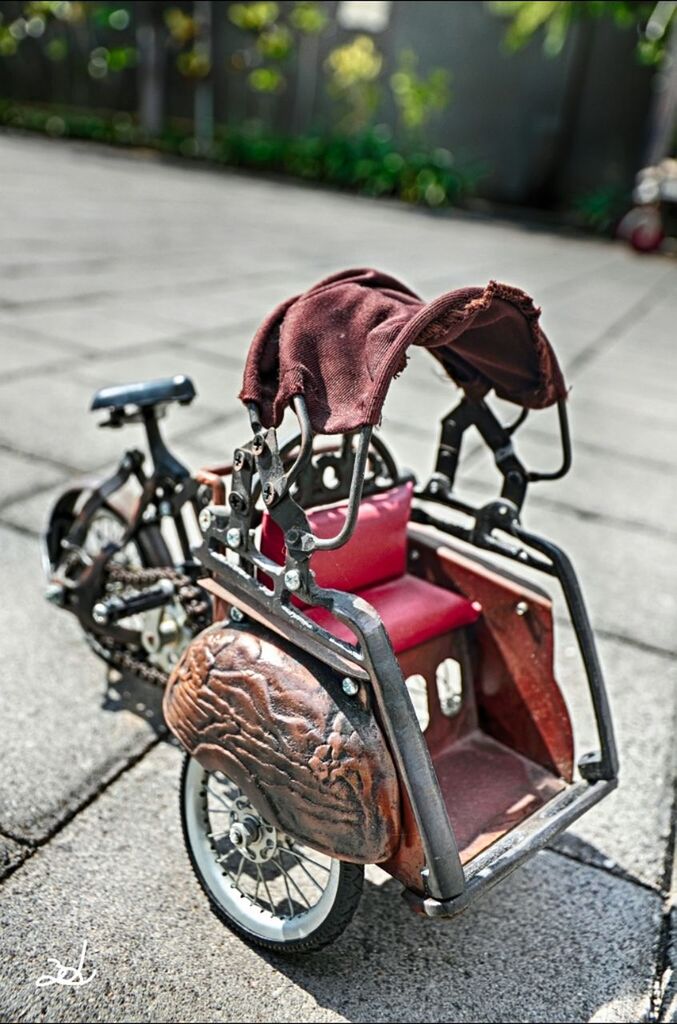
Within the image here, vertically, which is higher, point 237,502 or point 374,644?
point 237,502

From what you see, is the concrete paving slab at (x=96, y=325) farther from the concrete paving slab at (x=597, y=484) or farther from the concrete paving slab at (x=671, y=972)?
the concrete paving slab at (x=671, y=972)

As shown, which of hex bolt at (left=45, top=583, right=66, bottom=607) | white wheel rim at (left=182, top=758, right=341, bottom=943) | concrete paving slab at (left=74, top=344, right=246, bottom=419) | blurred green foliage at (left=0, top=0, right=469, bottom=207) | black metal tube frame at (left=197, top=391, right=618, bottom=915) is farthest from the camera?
blurred green foliage at (left=0, top=0, right=469, bottom=207)

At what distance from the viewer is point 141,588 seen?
3.17 m

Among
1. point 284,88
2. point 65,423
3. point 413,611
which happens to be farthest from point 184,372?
point 284,88

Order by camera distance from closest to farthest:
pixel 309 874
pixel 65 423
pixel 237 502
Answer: pixel 237 502, pixel 309 874, pixel 65 423

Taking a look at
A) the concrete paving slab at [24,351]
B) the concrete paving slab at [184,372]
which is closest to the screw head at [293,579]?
the concrete paving slab at [184,372]

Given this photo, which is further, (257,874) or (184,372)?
(184,372)

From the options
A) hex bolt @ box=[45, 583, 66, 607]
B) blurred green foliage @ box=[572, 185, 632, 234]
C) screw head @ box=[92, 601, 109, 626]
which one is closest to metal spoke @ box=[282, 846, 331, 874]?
screw head @ box=[92, 601, 109, 626]

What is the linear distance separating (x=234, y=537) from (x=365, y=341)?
0.56 metres

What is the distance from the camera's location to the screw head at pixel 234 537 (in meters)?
2.33

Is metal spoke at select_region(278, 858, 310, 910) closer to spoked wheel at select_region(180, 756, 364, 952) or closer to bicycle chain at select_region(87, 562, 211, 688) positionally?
spoked wheel at select_region(180, 756, 364, 952)

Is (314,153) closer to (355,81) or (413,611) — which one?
(355,81)

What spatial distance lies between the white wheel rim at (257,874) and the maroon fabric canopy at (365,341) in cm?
94

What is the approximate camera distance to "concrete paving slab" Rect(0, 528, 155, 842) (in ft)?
9.22
